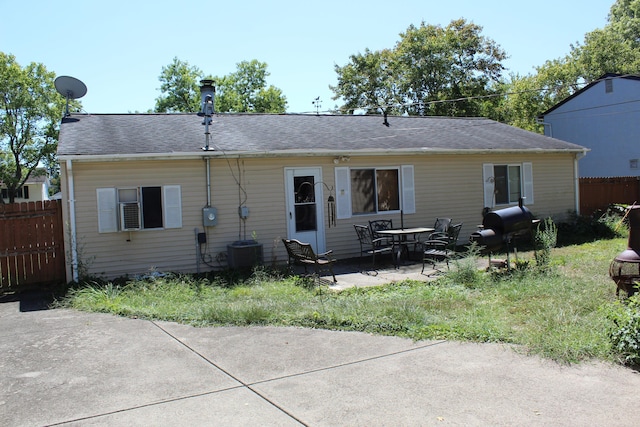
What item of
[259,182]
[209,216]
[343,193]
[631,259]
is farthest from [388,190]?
[631,259]

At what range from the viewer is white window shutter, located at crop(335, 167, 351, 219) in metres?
11.9

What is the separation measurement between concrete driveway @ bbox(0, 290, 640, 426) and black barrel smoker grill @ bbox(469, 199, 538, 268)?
12.4ft

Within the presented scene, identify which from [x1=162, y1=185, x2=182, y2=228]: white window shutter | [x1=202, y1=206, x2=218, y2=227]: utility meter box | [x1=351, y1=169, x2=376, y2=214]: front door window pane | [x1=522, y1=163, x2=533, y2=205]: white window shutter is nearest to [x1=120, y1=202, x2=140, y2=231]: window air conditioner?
[x1=162, y1=185, x2=182, y2=228]: white window shutter

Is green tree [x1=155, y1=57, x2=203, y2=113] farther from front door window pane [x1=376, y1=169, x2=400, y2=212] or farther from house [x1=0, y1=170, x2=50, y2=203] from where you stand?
front door window pane [x1=376, y1=169, x2=400, y2=212]

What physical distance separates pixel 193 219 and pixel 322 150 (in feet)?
10.5

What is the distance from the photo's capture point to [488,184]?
1403 centimetres

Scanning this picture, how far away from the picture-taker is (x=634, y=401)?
12.7 ft

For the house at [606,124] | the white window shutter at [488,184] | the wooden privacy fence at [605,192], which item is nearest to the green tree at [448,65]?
the house at [606,124]

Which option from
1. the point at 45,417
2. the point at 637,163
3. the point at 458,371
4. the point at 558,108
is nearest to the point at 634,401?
the point at 458,371

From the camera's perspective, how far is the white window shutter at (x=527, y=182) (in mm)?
14672

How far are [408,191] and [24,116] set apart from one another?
23.2m

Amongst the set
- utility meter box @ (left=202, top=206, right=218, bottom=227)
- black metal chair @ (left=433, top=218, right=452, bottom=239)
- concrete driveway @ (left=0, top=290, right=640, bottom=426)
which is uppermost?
utility meter box @ (left=202, top=206, right=218, bottom=227)

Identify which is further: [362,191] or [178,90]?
[178,90]

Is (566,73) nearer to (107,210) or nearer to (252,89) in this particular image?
(252,89)
